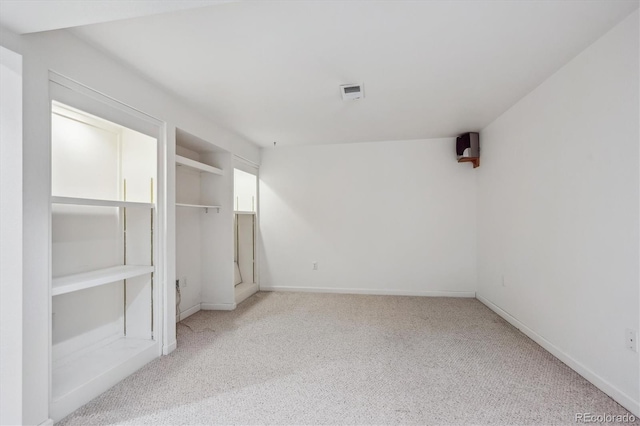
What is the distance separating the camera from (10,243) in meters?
1.51

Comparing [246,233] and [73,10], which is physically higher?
[73,10]

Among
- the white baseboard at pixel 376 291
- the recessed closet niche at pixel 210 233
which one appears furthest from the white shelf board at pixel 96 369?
the white baseboard at pixel 376 291

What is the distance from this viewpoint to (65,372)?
202 cm

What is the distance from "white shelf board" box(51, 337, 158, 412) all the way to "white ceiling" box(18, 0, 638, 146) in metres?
2.16

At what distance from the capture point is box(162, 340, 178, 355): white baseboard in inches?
101

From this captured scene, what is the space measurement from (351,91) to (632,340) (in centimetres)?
253

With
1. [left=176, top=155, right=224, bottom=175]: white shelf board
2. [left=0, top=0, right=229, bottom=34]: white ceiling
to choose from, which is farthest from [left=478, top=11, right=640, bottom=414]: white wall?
[left=176, top=155, right=224, bottom=175]: white shelf board

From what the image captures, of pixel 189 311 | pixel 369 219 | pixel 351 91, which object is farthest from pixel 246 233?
pixel 351 91

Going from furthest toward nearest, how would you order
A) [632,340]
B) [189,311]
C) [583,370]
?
[189,311] < [583,370] < [632,340]

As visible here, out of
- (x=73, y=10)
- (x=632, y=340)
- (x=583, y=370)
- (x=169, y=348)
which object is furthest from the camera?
(x=169, y=348)

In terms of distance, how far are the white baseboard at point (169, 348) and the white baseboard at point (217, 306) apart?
1122mm

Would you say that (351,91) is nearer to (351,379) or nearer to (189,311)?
(351,379)

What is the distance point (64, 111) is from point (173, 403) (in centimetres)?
203

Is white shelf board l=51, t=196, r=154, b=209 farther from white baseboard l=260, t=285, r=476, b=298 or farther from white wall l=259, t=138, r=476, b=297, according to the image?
white baseboard l=260, t=285, r=476, b=298
